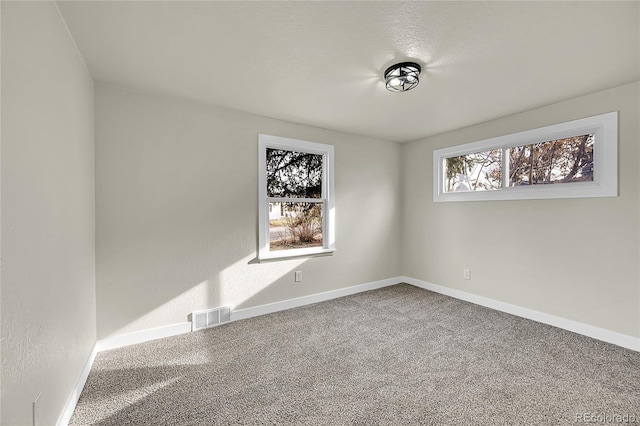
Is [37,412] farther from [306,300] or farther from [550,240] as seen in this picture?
[550,240]

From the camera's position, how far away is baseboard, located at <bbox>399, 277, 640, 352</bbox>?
2553 millimetres

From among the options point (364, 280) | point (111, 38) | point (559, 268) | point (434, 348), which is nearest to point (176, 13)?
point (111, 38)

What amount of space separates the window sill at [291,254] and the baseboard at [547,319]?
1.73m

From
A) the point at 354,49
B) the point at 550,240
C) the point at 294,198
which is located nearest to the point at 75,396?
the point at 294,198

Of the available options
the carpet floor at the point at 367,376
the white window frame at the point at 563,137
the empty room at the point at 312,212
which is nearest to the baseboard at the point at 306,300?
the empty room at the point at 312,212

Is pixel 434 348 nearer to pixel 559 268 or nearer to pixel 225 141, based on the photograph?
pixel 559 268

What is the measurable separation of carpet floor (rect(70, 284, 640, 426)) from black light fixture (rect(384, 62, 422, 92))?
2282mm

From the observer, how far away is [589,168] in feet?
9.27

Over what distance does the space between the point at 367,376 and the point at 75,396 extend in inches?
76.1

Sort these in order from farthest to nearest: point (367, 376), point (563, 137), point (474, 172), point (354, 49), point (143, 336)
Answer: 1. point (474, 172)
2. point (563, 137)
3. point (143, 336)
4. point (367, 376)
5. point (354, 49)

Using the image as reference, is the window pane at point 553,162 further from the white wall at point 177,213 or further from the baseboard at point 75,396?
the baseboard at point 75,396

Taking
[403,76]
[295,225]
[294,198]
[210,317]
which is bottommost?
[210,317]

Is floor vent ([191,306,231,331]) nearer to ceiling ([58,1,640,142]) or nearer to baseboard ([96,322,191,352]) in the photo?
baseboard ([96,322,191,352])

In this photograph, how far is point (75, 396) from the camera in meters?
1.80
